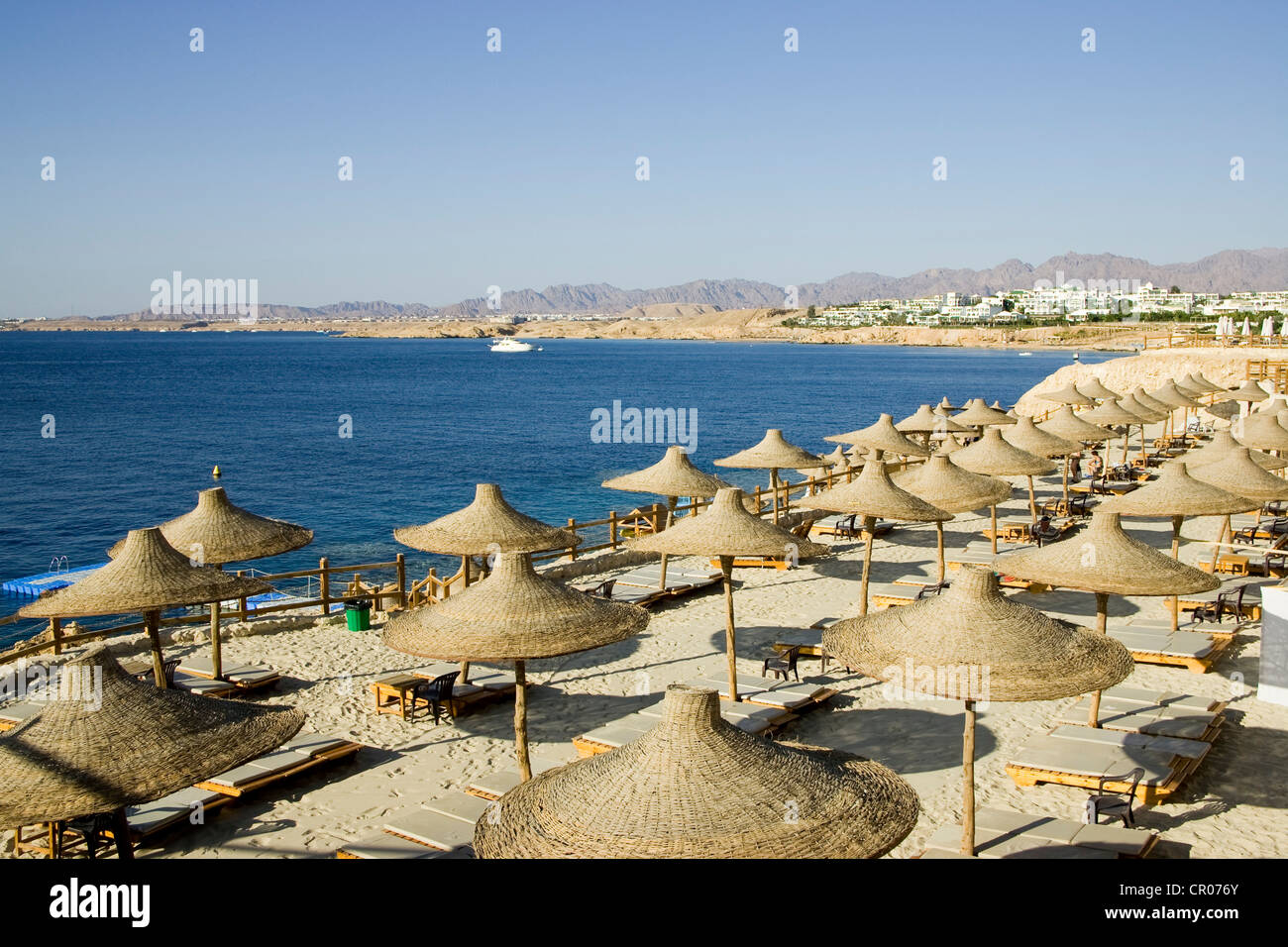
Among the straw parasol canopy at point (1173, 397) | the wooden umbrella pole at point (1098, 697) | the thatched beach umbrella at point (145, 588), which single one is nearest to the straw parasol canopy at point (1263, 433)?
the straw parasol canopy at point (1173, 397)

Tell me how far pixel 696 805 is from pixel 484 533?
8.79 metres

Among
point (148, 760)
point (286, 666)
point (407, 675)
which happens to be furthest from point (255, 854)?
point (286, 666)

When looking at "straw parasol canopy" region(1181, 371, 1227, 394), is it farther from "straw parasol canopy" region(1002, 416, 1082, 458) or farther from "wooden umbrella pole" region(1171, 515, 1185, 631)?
"wooden umbrella pole" region(1171, 515, 1185, 631)

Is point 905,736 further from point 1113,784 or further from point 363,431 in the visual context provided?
point 363,431

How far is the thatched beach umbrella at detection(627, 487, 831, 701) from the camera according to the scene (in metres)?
12.4

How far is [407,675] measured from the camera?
41.9ft

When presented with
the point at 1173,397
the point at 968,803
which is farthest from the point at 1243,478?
the point at 1173,397

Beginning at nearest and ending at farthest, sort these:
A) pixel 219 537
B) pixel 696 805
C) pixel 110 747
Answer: pixel 696 805, pixel 110 747, pixel 219 537

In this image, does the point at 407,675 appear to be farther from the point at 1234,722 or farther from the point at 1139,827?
the point at 1234,722

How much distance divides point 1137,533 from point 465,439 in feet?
159

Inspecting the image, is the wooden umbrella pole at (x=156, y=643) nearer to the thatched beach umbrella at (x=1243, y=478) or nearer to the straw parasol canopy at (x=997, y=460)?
the straw parasol canopy at (x=997, y=460)

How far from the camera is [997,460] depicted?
63.9 feet

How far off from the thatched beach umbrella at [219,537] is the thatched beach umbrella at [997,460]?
1215 centimetres

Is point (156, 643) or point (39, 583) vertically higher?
point (156, 643)
